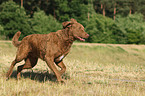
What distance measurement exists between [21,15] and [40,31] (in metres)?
4.24

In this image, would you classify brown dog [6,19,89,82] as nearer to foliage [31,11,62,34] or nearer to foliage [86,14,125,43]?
foliage [31,11,62,34]

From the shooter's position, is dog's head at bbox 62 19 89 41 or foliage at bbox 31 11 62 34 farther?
foliage at bbox 31 11 62 34

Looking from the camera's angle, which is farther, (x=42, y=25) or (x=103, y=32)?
(x=103, y=32)

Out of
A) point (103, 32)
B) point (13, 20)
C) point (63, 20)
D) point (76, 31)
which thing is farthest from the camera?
point (63, 20)

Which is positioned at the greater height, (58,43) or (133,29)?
(58,43)

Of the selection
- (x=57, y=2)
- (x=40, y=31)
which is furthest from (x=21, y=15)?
(x=57, y=2)

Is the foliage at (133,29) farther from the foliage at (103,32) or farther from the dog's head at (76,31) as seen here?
the dog's head at (76,31)

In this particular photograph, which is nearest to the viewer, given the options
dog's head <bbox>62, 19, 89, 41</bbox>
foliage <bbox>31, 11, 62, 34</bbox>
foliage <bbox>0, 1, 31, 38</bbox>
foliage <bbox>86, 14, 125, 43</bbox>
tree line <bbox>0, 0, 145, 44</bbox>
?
dog's head <bbox>62, 19, 89, 41</bbox>

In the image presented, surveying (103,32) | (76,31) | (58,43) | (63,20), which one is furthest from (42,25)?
(76,31)

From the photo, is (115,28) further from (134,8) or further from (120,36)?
(134,8)

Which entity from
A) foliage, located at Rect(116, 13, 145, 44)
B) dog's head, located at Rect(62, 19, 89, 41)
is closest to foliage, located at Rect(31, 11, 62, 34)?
foliage, located at Rect(116, 13, 145, 44)

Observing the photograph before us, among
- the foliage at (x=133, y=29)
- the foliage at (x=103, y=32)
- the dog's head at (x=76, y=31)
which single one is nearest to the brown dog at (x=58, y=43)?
the dog's head at (x=76, y=31)

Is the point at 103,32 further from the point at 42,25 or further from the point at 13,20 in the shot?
the point at 13,20

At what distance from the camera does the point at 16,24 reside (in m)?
34.5
